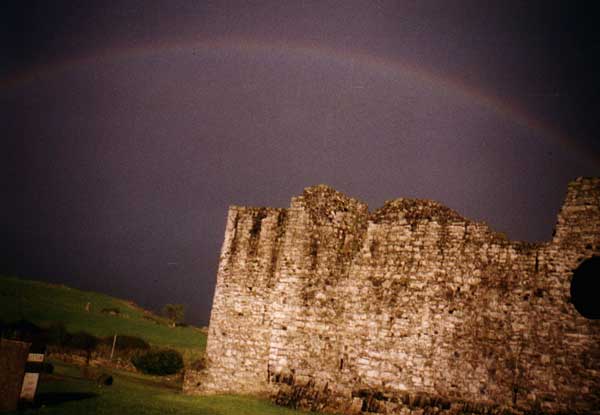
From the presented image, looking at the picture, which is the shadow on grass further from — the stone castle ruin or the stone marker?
the stone castle ruin

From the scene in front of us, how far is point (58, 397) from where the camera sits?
16125 millimetres

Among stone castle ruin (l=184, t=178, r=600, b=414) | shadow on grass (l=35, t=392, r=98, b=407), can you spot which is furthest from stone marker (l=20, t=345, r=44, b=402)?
stone castle ruin (l=184, t=178, r=600, b=414)

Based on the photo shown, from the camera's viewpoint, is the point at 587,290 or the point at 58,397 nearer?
the point at 587,290

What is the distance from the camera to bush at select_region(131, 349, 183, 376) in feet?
110

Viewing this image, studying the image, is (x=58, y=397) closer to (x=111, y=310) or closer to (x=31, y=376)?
(x=31, y=376)

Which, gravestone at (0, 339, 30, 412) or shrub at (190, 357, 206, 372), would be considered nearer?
gravestone at (0, 339, 30, 412)

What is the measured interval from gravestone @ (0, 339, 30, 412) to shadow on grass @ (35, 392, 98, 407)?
5.03 feet

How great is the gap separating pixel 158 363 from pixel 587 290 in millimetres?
26395

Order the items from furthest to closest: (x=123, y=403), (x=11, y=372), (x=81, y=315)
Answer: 1. (x=81, y=315)
2. (x=123, y=403)
3. (x=11, y=372)

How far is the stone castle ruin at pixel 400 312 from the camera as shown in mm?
13938

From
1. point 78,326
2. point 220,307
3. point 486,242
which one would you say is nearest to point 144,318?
point 78,326

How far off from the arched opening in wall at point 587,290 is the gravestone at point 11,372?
14814 millimetres

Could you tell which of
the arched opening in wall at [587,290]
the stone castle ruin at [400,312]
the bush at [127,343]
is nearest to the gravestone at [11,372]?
the stone castle ruin at [400,312]

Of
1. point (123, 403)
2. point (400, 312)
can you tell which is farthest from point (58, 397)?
point (400, 312)
